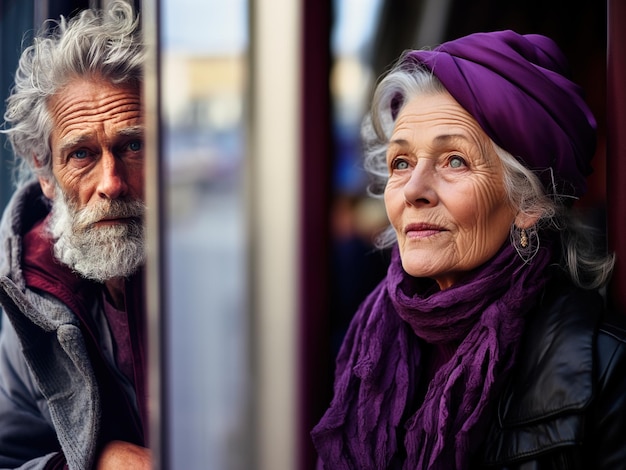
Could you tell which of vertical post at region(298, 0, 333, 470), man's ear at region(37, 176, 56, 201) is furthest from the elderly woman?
man's ear at region(37, 176, 56, 201)

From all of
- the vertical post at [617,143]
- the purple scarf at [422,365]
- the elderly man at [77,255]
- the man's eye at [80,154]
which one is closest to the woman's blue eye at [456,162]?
the purple scarf at [422,365]

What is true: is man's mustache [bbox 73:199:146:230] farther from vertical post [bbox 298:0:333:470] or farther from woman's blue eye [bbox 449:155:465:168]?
woman's blue eye [bbox 449:155:465:168]

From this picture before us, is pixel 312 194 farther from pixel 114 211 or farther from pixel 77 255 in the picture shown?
pixel 77 255

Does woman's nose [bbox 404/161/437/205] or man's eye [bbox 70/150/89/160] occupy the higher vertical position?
man's eye [bbox 70/150/89/160]

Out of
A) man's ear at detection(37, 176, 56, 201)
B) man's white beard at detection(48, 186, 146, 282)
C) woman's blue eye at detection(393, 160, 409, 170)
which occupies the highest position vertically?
woman's blue eye at detection(393, 160, 409, 170)

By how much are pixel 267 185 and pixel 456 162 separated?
487 millimetres

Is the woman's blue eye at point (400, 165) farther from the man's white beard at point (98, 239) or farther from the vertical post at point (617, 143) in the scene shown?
the man's white beard at point (98, 239)

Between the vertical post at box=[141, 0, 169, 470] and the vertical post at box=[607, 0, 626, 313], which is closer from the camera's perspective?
the vertical post at box=[141, 0, 169, 470]

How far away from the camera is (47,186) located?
2193 mm

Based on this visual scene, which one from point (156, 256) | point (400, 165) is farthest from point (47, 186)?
point (400, 165)

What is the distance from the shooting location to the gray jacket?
2.12 m

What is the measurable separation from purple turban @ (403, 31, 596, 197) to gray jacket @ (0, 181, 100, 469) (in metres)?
1.20

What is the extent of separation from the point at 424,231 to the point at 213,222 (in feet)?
1.72

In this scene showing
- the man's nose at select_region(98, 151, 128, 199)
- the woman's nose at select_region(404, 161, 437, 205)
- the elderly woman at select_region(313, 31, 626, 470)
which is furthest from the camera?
the man's nose at select_region(98, 151, 128, 199)
